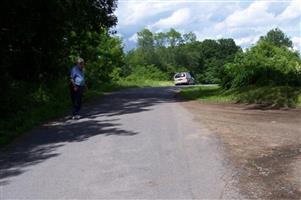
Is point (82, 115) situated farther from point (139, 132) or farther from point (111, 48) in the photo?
point (111, 48)

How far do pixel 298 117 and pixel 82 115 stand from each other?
6299 mm

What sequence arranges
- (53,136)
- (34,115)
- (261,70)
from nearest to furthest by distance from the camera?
1. (53,136)
2. (34,115)
3. (261,70)

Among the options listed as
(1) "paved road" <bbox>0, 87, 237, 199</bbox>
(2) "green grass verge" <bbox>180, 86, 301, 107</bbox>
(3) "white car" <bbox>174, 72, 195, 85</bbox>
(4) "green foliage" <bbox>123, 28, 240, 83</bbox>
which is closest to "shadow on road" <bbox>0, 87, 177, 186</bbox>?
(1) "paved road" <bbox>0, 87, 237, 199</bbox>

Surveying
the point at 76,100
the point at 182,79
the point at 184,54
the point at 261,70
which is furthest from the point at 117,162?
the point at 184,54

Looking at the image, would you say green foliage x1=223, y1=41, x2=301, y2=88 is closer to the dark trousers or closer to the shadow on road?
the shadow on road

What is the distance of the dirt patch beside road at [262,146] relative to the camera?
25.5ft

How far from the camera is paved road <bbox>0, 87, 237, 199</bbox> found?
7.80 meters

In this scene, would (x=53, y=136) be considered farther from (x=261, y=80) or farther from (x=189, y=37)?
(x=189, y=37)

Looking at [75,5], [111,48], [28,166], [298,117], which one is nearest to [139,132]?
Result: [28,166]

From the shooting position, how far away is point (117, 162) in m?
9.65

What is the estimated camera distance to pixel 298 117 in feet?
51.0

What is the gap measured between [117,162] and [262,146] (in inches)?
115

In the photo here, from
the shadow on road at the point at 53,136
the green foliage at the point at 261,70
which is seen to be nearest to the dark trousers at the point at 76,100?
the shadow on road at the point at 53,136

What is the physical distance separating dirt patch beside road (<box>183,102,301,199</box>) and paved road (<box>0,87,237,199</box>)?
32cm
